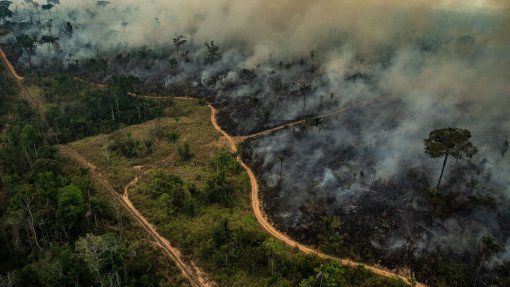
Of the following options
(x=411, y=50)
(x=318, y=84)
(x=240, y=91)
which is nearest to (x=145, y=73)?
(x=240, y=91)

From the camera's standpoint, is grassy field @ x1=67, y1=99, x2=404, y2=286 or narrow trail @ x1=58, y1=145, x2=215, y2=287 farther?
grassy field @ x1=67, y1=99, x2=404, y2=286

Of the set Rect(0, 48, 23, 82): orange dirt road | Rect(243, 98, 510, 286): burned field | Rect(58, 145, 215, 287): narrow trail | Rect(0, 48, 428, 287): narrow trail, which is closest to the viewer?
Rect(58, 145, 215, 287): narrow trail

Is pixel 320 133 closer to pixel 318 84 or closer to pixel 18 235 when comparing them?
pixel 318 84

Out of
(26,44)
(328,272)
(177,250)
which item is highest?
(26,44)

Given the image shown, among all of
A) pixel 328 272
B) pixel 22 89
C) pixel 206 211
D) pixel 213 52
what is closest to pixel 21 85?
pixel 22 89

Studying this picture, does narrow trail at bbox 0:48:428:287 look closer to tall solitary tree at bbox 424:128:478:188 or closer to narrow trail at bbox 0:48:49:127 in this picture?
tall solitary tree at bbox 424:128:478:188

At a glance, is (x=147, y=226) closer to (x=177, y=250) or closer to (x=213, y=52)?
(x=177, y=250)

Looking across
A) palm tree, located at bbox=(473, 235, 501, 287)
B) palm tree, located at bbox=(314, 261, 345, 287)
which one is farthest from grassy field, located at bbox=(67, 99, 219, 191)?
palm tree, located at bbox=(473, 235, 501, 287)

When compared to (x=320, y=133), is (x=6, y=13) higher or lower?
higher
